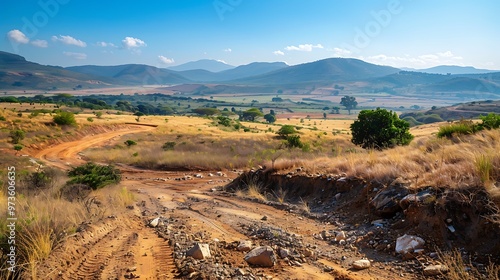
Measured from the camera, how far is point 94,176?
1295 cm

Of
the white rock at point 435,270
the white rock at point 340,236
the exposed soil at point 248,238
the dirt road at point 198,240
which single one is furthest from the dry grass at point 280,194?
the white rock at point 435,270

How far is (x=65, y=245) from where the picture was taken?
559cm

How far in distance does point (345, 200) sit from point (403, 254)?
11.4ft

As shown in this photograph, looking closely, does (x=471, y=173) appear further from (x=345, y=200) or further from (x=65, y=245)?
(x=65, y=245)

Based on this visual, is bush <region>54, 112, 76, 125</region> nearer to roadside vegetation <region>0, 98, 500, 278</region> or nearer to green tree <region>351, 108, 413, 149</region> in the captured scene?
roadside vegetation <region>0, 98, 500, 278</region>

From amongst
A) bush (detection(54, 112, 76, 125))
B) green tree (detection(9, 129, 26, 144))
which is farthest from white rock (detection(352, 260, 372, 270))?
bush (detection(54, 112, 76, 125))

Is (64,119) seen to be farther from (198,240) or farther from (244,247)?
(244,247)

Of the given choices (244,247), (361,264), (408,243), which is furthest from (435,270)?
(244,247)

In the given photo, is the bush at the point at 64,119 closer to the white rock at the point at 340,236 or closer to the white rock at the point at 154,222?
the white rock at the point at 154,222

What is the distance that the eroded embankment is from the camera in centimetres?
537

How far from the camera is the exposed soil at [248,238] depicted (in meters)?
5.16

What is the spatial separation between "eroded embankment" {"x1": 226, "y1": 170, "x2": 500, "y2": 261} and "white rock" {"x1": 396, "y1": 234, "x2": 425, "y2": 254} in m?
0.15

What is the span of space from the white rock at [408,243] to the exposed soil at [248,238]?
13 centimetres

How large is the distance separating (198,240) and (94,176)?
8.26 m
